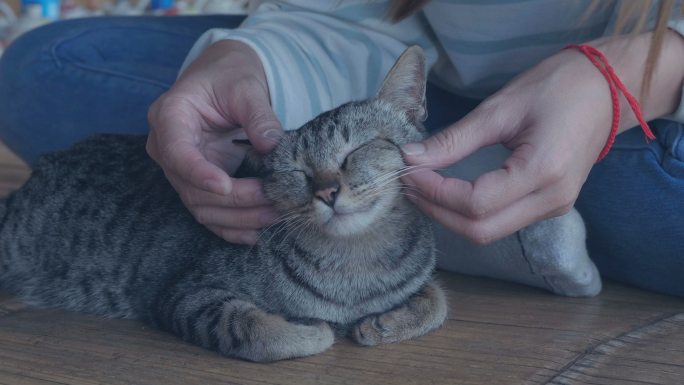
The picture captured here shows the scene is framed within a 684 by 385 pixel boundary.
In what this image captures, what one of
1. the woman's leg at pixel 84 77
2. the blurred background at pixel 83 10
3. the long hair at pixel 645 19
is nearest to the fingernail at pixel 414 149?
the long hair at pixel 645 19

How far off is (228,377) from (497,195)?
22.8 inches

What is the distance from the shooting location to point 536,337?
1.60m

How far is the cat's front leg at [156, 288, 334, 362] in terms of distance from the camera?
4.86 ft

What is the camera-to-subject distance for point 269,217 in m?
1.58

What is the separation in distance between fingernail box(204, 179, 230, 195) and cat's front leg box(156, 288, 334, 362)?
24cm

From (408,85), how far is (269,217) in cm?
39

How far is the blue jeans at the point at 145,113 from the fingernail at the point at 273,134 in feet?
2.76

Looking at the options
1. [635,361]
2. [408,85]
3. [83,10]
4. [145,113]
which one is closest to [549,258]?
[635,361]

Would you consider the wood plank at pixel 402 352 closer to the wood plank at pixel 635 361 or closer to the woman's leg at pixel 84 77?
the wood plank at pixel 635 361

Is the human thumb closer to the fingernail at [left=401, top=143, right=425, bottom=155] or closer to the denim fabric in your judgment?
the fingernail at [left=401, top=143, right=425, bottom=155]

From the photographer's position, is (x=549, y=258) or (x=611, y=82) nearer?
(x=611, y=82)

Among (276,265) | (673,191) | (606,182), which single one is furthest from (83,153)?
(673,191)

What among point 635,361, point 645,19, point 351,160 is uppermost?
point 645,19

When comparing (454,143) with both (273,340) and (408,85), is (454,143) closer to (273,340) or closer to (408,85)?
(408,85)
